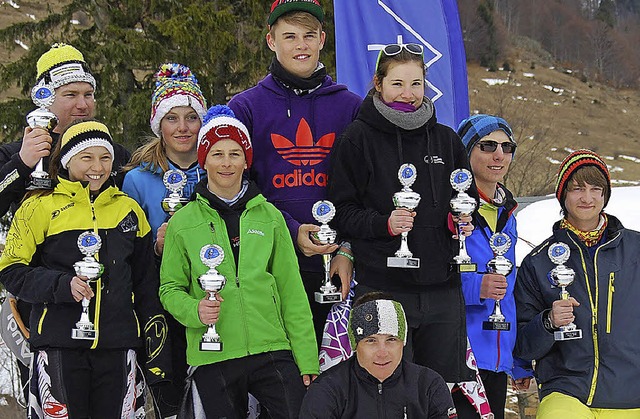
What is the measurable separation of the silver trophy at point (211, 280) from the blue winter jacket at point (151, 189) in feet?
2.24

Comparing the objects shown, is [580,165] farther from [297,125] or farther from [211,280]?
[211,280]

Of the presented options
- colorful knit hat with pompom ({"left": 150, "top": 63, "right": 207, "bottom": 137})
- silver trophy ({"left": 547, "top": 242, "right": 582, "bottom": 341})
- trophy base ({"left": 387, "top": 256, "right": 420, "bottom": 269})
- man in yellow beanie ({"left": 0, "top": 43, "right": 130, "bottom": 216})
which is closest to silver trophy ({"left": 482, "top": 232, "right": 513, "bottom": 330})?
silver trophy ({"left": 547, "top": 242, "right": 582, "bottom": 341})

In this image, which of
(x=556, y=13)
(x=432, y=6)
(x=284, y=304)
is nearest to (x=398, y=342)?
(x=284, y=304)

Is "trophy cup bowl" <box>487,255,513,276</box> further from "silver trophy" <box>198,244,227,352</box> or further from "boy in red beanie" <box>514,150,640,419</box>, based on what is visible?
"silver trophy" <box>198,244,227,352</box>

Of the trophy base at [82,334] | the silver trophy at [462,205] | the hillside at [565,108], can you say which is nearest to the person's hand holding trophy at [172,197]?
the trophy base at [82,334]

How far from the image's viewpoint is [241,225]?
3.88 m

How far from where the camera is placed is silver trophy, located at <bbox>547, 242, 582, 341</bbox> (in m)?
4.04

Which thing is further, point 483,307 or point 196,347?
point 483,307

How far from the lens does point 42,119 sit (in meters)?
4.11

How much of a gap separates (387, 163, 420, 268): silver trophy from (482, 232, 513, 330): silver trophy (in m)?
0.54

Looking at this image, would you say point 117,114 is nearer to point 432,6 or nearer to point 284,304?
point 432,6

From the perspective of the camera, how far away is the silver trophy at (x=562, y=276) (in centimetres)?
404

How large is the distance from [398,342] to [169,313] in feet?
3.68

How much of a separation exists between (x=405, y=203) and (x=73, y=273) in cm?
157
